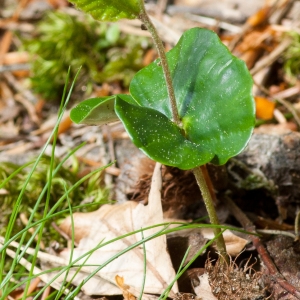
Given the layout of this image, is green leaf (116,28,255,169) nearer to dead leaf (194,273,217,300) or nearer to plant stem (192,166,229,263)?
plant stem (192,166,229,263)

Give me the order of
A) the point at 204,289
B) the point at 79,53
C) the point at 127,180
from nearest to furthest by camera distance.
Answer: the point at 204,289 < the point at 127,180 < the point at 79,53

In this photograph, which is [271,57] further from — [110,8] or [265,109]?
[110,8]

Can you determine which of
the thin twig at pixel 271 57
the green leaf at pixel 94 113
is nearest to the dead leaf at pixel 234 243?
the green leaf at pixel 94 113

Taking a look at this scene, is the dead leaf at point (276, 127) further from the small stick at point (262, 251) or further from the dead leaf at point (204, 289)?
the dead leaf at point (204, 289)

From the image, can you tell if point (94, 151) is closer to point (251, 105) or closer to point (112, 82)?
point (112, 82)

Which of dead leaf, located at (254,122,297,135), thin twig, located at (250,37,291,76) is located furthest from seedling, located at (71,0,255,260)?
thin twig, located at (250,37,291,76)

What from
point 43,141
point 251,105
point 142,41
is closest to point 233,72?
point 251,105

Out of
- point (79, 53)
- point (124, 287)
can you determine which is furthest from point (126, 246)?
point (79, 53)
